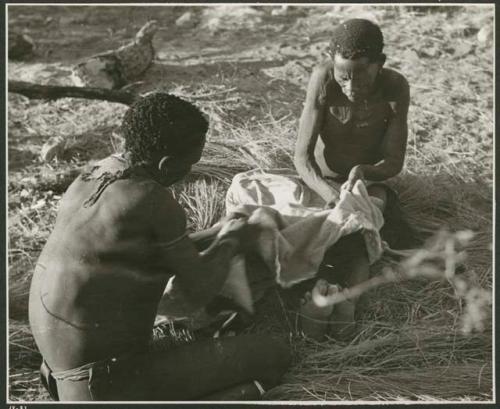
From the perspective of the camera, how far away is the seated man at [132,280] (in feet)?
8.08

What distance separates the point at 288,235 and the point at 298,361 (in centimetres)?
55

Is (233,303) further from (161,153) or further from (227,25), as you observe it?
(227,25)

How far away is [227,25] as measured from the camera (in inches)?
204

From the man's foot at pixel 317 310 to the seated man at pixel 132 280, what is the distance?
0.37 metres

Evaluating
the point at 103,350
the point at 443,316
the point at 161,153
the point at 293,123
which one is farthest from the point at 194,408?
the point at 293,123

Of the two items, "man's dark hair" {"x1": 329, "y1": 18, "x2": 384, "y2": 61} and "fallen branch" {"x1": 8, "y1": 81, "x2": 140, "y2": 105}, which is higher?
"man's dark hair" {"x1": 329, "y1": 18, "x2": 384, "y2": 61}

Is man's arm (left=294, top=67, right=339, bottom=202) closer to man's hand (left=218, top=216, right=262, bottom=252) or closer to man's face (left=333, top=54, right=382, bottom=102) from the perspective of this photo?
man's face (left=333, top=54, right=382, bottom=102)

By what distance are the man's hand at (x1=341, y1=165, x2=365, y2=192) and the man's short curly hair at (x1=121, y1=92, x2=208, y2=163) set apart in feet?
3.29

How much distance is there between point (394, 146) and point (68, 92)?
2.18 meters

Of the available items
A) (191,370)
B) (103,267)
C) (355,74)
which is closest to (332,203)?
(355,74)

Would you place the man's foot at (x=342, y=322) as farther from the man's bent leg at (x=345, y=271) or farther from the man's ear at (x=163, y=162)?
the man's ear at (x=163, y=162)

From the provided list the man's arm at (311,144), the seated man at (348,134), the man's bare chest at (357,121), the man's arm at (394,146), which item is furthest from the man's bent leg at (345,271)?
the man's bare chest at (357,121)

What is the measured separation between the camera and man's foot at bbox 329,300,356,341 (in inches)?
123

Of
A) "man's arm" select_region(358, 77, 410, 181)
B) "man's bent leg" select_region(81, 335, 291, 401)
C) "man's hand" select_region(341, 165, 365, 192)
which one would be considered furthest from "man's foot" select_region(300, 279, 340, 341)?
"man's arm" select_region(358, 77, 410, 181)
